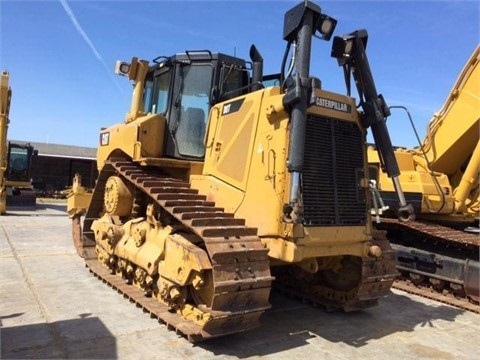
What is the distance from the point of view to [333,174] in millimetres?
4918

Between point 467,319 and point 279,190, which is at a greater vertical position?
point 279,190

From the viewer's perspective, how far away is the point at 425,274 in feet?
24.2

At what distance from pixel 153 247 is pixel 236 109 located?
6.58 ft

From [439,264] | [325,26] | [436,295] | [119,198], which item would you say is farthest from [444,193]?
[119,198]

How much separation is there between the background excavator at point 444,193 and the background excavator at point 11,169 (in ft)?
40.9

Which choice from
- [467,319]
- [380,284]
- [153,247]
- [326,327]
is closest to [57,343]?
[153,247]

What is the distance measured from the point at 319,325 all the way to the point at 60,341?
111 inches

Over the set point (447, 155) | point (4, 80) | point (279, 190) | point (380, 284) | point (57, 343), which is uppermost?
point (4, 80)

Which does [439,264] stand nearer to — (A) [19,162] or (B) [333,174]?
(B) [333,174]

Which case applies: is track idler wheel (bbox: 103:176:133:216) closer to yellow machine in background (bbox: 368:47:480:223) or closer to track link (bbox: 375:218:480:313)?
yellow machine in background (bbox: 368:47:480:223)

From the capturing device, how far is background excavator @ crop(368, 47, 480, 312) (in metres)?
7.18

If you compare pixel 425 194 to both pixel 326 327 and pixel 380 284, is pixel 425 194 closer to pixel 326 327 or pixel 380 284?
pixel 380 284

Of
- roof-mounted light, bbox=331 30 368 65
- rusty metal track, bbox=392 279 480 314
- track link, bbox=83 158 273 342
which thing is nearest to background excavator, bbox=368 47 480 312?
rusty metal track, bbox=392 279 480 314

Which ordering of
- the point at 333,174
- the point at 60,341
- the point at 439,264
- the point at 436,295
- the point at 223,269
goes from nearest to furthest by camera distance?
the point at 223,269 → the point at 60,341 → the point at 333,174 → the point at 436,295 → the point at 439,264
